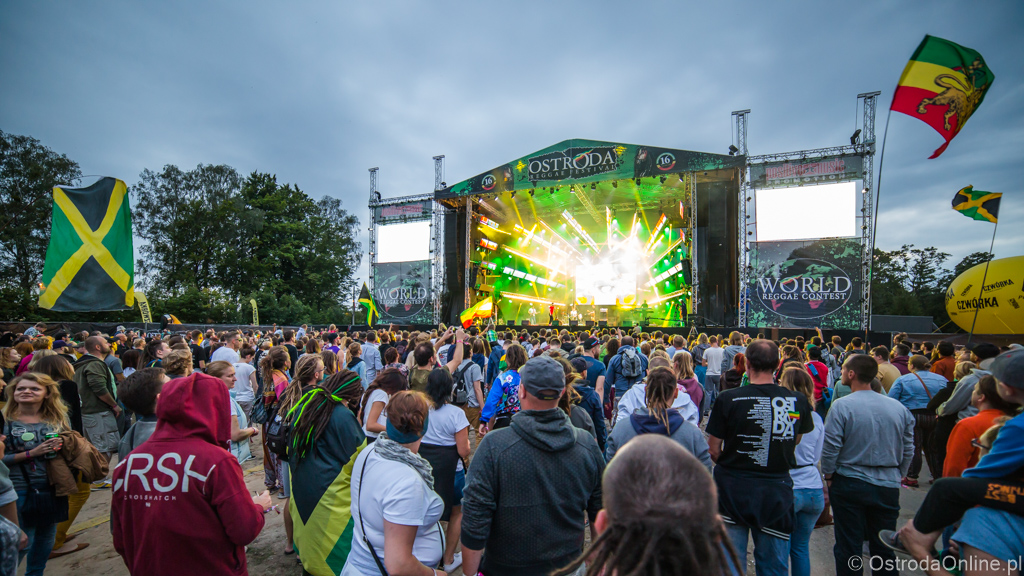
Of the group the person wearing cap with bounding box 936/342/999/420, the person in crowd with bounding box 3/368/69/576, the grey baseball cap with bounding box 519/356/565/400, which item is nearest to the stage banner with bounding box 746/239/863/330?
the person wearing cap with bounding box 936/342/999/420

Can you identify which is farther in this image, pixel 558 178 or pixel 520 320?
pixel 520 320

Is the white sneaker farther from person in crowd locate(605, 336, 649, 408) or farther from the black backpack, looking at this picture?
person in crowd locate(605, 336, 649, 408)

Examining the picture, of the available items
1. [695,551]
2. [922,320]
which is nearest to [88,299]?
[695,551]

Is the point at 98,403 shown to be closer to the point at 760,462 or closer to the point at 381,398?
the point at 381,398

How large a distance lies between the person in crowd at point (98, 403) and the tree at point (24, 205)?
2603 centimetres

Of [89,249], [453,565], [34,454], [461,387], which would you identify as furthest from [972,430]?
[89,249]

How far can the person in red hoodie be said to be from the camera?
1.67 meters

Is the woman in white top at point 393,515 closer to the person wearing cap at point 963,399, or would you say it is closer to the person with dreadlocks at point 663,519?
the person with dreadlocks at point 663,519

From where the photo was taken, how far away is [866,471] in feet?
8.98

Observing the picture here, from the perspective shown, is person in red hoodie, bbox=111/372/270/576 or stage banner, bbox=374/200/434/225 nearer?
person in red hoodie, bbox=111/372/270/576

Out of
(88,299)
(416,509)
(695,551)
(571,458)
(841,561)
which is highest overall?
(88,299)

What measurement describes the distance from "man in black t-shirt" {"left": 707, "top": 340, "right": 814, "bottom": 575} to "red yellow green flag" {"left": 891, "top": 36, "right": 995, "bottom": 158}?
14.8 feet

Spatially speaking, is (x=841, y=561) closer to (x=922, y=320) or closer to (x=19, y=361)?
(x=19, y=361)

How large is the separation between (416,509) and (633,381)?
4122 mm
